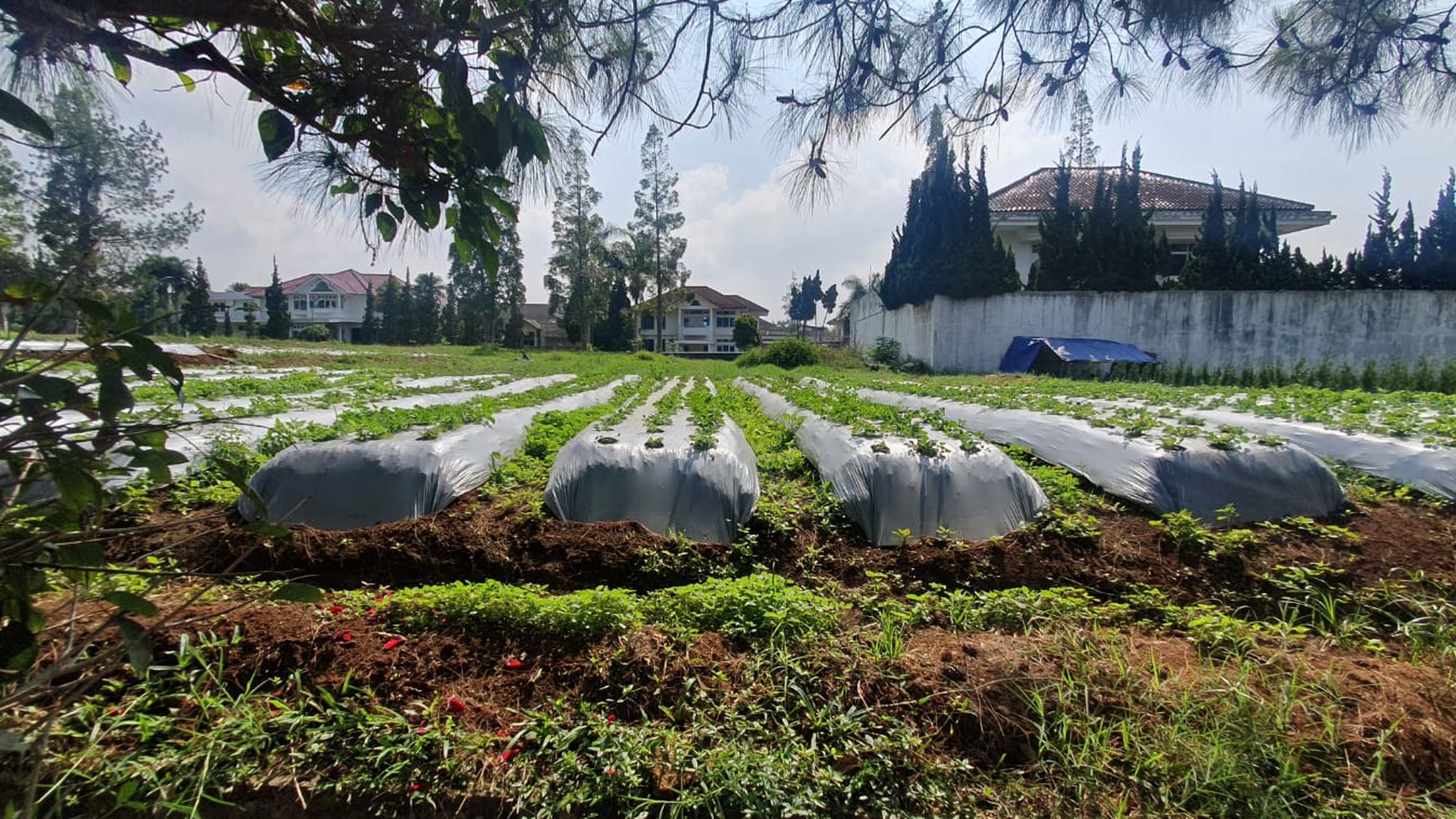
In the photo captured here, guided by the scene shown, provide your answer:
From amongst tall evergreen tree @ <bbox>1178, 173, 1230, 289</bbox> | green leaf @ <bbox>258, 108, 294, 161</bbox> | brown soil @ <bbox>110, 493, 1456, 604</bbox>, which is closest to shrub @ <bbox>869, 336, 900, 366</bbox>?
tall evergreen tree @ <bbox>1178, 173, 1230, 289</bbox>

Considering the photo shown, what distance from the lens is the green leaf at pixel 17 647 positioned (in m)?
1.13

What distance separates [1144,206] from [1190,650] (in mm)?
22263

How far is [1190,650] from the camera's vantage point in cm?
260

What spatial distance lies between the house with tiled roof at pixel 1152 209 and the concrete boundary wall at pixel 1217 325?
3.09 meters

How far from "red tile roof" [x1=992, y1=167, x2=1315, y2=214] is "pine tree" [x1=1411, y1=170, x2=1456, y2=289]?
3.71 metres

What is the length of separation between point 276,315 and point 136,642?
43556 mm

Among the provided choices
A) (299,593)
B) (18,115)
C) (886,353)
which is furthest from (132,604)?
(886,353)

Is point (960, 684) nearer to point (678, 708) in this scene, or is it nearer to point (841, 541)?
point (678, 708)

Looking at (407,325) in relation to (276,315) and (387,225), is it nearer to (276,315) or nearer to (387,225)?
(276,315)

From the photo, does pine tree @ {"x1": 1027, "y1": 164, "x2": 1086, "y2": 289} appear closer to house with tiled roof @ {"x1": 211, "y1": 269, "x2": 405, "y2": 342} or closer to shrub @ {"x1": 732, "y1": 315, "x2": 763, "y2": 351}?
shrub @ {"x1": 732, "y1": 315, "x2": 763, "y2": 351}

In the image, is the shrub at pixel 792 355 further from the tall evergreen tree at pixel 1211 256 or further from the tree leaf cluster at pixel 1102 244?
the tall evergreen tree at pixel 1211 256

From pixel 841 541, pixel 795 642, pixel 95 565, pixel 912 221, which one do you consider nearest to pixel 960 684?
pixel 795 642

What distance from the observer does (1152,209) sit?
18.0 m

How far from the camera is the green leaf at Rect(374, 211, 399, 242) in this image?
2107mm
